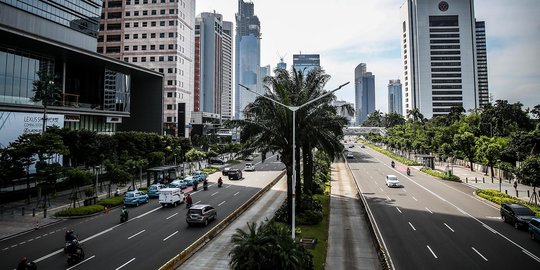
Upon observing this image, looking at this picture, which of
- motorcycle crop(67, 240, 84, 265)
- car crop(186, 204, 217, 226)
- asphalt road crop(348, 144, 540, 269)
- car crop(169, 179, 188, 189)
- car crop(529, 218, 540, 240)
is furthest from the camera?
car crop(169, 179, 188, 189)

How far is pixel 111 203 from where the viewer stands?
3731 cm

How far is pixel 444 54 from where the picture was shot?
608 feet

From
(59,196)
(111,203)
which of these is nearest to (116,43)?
(59,196)

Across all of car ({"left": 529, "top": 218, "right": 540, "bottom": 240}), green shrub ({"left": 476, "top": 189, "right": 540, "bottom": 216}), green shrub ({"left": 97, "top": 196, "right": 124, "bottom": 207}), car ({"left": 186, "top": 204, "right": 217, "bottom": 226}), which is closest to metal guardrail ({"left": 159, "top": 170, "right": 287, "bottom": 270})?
car ({"left": 186, "top": 204, "right": 217, "bottom": 226})

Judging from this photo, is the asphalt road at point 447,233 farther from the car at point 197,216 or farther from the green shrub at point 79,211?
the green shrub at point 79,211

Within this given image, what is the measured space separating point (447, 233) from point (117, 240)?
2415 cm

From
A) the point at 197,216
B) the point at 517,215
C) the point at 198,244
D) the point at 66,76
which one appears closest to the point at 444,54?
the point at 517,215

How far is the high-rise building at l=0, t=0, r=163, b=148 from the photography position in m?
46.0

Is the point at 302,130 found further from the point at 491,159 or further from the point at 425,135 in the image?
→ the point at 425,135

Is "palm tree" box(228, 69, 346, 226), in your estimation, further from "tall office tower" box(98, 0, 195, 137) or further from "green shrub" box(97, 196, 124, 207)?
"tall office tower" box(98, 0, 195, 137)

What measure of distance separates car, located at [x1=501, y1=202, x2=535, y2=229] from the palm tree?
584 inches

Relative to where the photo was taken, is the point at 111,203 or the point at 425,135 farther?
the point at 425,135

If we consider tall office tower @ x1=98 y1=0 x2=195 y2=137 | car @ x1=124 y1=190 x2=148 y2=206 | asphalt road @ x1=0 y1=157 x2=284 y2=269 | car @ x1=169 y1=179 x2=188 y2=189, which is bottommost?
asphalt road @ x1=0 y1=157 x2=284 y2=269

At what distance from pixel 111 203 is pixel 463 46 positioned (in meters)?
195
